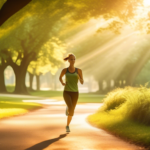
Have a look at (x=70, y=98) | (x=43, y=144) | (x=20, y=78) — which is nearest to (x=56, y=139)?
(x=43, y=144)

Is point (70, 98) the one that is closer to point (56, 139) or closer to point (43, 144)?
point (56, 139)

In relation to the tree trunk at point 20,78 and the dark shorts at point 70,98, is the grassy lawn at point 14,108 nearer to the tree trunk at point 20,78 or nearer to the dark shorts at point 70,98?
the dark shorts at point 70,98

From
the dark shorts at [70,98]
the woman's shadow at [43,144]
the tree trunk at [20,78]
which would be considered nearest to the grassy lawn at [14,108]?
the dark shorts at [70,98]

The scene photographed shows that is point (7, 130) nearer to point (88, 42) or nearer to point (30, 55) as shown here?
point (30, 55)

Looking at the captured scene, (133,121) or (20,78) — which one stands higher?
(20,78)

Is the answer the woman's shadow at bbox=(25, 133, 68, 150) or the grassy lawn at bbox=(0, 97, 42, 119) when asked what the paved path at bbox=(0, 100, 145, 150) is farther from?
the grassy lawn at bbox=(0, 97, 42, 119)

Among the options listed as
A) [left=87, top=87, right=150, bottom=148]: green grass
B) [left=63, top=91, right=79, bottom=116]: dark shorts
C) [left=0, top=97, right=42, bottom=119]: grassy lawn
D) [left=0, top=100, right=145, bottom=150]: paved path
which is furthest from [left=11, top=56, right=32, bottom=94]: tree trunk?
[left=63, top=91, right=79, bottom=116]: dark shorts

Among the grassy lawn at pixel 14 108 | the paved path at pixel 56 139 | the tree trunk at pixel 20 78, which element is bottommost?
the paved path at pixel 56 139

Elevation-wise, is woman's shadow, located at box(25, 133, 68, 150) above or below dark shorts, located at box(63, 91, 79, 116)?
below

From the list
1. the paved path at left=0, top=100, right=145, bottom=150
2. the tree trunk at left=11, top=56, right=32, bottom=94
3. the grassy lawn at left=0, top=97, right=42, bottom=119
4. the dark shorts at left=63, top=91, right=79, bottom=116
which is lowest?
the paved path at left=0, top=100, right=145, bottom=150

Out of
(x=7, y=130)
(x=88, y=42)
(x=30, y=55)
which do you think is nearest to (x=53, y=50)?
(x=30, y=55)

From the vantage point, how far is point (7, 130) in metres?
12.0

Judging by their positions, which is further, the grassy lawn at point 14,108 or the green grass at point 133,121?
the grassy lawn at point 14,108

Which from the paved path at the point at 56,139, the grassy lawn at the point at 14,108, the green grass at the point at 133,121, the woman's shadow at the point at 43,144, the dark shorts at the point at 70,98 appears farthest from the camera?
the grassy lawn at the point at 14,108
